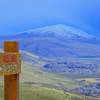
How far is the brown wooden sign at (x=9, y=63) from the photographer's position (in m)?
5.77

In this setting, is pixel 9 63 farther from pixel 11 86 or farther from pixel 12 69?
pixel 11 86

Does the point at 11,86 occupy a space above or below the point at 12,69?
below

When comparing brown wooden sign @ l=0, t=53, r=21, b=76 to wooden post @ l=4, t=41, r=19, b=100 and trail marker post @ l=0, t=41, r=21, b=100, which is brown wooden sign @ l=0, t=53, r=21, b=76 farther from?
wooden post @ l=4, t=41, r=19, b=100

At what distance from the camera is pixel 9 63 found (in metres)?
5.88

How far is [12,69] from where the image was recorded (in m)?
5.88

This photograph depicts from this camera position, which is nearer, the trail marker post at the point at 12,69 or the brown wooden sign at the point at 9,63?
the brown wooden sign at the point at 9,63

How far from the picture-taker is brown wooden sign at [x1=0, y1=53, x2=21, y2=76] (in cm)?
577

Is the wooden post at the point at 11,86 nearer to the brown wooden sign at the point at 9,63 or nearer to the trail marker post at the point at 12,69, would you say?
the trail marker post at the point at 12,69

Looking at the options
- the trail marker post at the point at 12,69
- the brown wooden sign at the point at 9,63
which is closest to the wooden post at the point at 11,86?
the trail marker post at the point at 12,69

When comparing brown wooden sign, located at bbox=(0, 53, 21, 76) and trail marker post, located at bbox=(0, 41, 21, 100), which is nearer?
brown wooden sign, located at bbox=(0, 53, 21, 76)

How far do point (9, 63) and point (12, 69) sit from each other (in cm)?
9

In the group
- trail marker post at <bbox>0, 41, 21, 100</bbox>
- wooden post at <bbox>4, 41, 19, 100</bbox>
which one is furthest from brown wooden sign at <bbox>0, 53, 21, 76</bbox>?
wooden post at <bbox>4, 41, 19, 100</bbox>

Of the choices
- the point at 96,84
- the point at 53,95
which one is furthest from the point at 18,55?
the point at 96,84

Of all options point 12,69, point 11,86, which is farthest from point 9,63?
A: point 11,86
